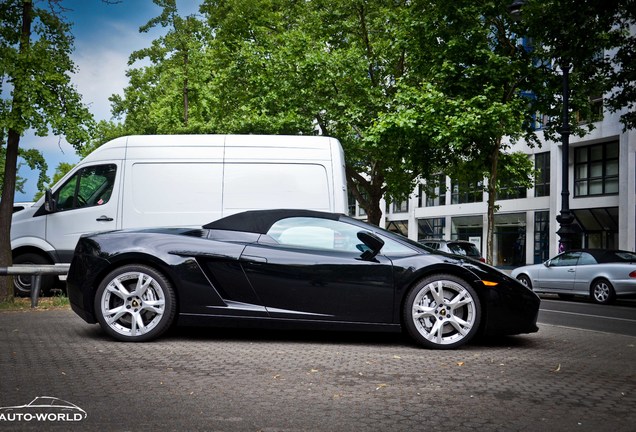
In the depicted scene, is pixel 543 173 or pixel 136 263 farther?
pixel 543 173

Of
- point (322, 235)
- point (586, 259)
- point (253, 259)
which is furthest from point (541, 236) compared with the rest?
point (253, 259)

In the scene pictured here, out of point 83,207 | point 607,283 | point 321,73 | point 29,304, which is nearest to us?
point 29,304

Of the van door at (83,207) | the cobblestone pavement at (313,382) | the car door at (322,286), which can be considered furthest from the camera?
the van door at (83,207)

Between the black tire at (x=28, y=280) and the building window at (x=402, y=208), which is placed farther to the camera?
the building window at (x=402, y=208)

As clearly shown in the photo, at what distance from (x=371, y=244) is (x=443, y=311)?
90cm

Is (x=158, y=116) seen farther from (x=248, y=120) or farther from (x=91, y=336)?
(x=91, y=336)

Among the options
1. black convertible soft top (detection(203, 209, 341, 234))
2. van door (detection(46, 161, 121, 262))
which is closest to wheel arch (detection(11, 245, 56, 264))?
van door (detection(46, 161, 121, 262))

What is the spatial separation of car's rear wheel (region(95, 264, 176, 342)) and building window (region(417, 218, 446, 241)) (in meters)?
38.8

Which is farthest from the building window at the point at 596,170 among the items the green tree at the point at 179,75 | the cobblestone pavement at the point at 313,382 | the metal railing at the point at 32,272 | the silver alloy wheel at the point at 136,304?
the silver alloy wheel at the point at 136,304

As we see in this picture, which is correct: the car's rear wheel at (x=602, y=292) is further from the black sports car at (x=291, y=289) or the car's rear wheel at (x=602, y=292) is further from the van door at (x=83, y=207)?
the van door at (x=83, y=207)

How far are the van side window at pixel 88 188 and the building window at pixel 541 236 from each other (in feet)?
90.5

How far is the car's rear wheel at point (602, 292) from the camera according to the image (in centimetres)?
1555

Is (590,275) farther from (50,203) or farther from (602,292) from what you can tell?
(50,203)

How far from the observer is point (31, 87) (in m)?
9.91
